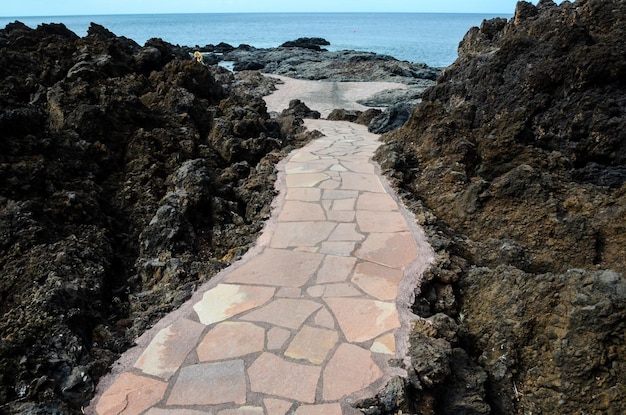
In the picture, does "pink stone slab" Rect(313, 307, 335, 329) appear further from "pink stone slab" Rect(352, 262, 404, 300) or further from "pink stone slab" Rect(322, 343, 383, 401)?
"pink stone slab" Rect(352, 262, 404, 300)

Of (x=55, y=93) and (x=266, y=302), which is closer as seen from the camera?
(x=266, y=302)

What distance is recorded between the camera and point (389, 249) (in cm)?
480

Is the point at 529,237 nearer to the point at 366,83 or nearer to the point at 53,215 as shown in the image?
the point at 53,215

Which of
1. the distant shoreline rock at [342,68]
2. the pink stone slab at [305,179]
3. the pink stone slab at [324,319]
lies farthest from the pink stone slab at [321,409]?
the distant shoreline rock at [342,68]

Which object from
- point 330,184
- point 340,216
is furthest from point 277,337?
point 330,184

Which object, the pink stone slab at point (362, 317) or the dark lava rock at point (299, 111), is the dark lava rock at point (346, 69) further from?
the pink stone slab at point (362, 317)

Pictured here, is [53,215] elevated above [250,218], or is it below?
above

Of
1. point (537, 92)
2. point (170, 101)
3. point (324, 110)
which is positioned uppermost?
point (537, 92)

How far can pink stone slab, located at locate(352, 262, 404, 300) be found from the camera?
4012 millimetres

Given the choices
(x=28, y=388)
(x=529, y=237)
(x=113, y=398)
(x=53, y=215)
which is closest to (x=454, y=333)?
(x=529, y=237)

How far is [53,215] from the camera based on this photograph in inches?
190

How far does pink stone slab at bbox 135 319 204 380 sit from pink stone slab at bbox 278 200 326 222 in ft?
7.25

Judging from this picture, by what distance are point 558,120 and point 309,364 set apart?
20.1ft

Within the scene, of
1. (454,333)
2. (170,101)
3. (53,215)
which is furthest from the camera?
(170,101)
